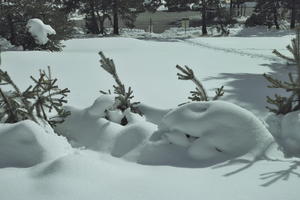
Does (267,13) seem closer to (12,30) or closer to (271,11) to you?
(271,11)

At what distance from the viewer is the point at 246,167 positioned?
4.30 metres

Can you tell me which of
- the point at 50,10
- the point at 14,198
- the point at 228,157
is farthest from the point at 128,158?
the point at 50,10

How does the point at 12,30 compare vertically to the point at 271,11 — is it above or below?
below

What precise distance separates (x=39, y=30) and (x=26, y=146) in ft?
34.4

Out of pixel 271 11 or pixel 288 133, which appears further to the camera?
pixel 271 11

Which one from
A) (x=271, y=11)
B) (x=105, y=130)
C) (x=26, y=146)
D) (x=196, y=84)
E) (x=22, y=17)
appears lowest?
(x=105, y=130)

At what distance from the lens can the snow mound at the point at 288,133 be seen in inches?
193

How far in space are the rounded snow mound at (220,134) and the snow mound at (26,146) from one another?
1500 millimetres

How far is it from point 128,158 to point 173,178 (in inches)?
34.3

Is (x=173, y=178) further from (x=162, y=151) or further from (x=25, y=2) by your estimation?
(x=25, y=2)

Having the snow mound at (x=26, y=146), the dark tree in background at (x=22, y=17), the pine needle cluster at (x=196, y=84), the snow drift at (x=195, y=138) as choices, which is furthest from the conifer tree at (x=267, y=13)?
the snow mound at (x=26, y=146)

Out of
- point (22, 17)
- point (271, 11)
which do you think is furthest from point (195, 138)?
point (271, 11)

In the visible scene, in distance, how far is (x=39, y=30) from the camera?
14.1 m

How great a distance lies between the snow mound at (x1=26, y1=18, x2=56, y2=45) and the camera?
1404 centimetres
